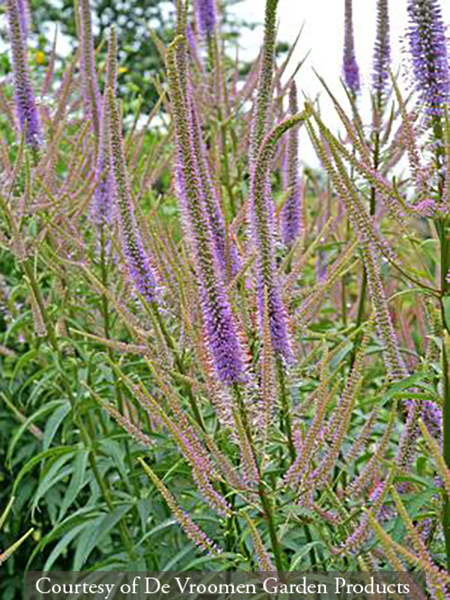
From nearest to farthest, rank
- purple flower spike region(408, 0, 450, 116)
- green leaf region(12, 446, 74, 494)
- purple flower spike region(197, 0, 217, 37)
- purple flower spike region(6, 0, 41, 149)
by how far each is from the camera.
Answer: purple flower spike region(408, 0, 450, 116) → green leaf region(12, 446, 74, 494) → purple flower spike region(6, 0, 41, 149) → purple flower spike region(197, 0, 217, 37)

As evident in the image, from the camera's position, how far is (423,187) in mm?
2037

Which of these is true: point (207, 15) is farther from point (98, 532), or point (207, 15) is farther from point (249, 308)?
point (98, 532)

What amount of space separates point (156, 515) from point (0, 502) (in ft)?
6.97

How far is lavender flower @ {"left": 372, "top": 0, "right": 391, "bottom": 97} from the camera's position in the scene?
9.89ft

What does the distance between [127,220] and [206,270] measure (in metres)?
0.51

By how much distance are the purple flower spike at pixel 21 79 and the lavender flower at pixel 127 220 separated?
1230mm

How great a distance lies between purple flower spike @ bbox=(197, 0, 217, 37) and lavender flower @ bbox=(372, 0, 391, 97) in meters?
0.93

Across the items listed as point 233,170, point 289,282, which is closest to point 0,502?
point 233,170

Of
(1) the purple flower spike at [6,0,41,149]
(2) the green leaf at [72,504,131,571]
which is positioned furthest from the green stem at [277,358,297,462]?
(1) the purple flower spike at [6,0,41,149]

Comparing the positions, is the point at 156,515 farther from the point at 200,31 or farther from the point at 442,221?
the point at 200,31

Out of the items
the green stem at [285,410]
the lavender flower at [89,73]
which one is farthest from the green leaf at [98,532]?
the lavender flower at [89,73]

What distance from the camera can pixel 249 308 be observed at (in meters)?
2.21

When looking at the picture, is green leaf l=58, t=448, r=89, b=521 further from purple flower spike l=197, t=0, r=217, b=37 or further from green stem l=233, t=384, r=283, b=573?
purple flower spike l=197, t=0, r=217, b=37

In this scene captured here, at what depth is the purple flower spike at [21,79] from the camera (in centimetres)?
317
